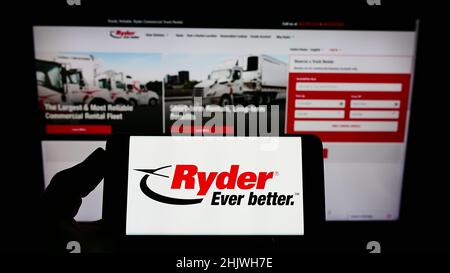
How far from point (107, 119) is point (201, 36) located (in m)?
0.37

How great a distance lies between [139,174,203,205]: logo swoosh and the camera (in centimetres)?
59

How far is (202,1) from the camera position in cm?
101

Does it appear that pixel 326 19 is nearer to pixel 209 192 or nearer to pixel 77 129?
pixel 209 192

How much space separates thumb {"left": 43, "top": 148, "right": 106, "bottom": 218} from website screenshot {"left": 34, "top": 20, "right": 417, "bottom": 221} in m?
0.43

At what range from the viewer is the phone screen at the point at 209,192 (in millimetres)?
593

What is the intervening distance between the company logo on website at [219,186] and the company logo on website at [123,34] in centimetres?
57

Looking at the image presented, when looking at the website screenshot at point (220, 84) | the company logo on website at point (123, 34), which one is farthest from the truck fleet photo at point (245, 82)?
the company logo on website at point (123, 34)

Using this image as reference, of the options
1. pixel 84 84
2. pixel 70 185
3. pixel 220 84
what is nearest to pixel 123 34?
pixel 84 84

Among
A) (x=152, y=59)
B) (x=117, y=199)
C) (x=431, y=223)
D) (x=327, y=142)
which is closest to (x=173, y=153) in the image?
(x=117, y=199)

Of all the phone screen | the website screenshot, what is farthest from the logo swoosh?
the website screenshot

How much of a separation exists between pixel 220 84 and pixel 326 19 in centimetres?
36

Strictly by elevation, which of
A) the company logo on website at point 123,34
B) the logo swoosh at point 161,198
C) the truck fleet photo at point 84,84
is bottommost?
the logo swoosh at point 161,198

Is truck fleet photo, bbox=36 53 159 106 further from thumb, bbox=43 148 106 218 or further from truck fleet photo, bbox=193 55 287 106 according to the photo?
thumb, bbox=43 148 106 218

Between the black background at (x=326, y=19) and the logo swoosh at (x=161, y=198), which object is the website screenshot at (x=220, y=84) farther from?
the logo swoosh at (x=161, y=198)
